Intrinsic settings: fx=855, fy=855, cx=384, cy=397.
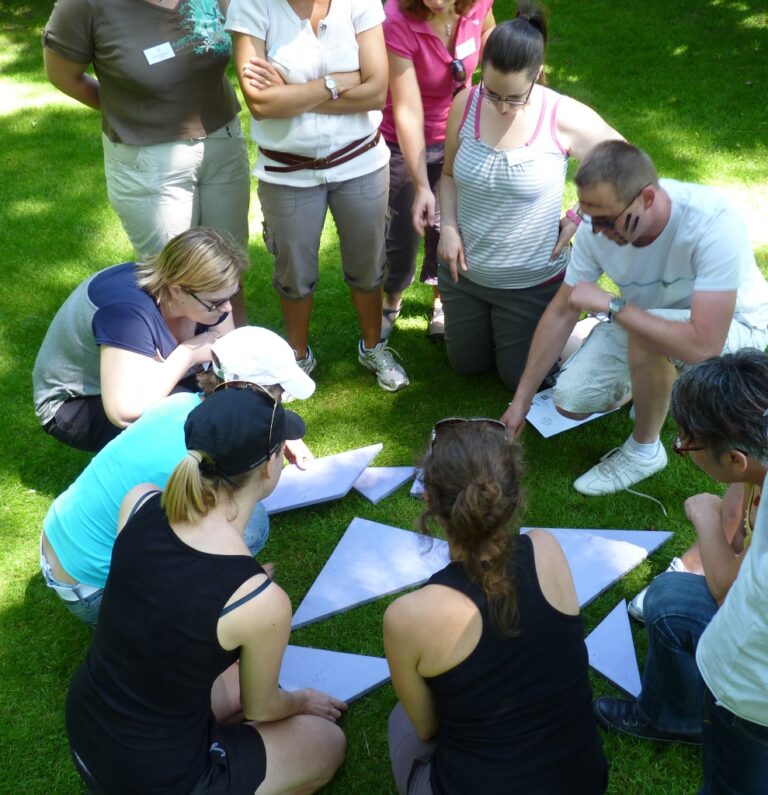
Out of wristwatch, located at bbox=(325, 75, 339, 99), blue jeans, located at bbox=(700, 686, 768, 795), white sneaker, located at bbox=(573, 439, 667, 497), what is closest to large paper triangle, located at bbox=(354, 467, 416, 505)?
white sneaker, located at bbox=(573, 439, 667, 497)

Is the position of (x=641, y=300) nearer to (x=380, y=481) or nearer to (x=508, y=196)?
(x=508, y=196)

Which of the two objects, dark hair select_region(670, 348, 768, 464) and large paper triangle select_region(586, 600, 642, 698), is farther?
large paper triangle select_region(586, 600, 642, 698)

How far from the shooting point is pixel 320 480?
3475 millimetres

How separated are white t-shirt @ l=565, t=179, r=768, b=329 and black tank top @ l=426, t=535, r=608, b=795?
1371 mm

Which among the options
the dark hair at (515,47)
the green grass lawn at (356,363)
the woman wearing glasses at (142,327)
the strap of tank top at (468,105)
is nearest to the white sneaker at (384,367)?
the green grass lawn at (356,363)

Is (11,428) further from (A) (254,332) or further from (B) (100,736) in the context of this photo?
(B) (100,736)

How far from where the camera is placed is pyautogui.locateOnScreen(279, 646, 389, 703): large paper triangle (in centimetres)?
274

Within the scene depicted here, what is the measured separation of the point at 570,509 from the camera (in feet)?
11.0

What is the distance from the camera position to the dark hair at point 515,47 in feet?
9.70

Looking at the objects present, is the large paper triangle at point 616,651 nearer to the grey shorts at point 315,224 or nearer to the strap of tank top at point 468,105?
the grey shorts at point 315,224

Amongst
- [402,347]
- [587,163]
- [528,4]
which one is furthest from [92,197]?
[587,163]

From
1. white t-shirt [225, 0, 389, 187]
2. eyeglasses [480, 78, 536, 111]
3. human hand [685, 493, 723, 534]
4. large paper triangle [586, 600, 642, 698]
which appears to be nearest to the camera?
human hand [685, 493, 723, 534]

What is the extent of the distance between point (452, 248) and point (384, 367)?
0.72 meters

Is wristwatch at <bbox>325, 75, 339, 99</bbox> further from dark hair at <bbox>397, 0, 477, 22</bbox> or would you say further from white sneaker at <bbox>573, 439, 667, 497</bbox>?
white sneaker at <bbox>573, 439, 667, 497</bbox>
